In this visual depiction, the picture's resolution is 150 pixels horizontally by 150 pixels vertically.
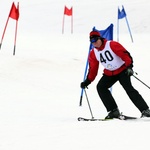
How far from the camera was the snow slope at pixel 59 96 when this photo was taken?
3.72 metres

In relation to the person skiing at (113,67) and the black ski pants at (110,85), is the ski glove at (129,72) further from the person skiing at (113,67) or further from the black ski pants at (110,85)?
the black ski pants at (110,85)

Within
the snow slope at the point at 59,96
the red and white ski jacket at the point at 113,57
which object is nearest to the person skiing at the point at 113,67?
the red and white ski jacket at the point at 113,57

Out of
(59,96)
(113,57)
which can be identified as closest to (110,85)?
(113,57)

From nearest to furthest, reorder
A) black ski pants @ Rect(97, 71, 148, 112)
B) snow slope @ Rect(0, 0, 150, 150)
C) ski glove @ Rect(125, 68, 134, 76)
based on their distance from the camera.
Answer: snow slope @ Rect(0, 0, 150, 150), ski glove @ Rect(125, 68, 134, 76), black ski pants @ Rect(97, 71, 148, 112)

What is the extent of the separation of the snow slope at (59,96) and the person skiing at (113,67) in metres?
0.62

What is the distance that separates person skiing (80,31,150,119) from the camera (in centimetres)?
515

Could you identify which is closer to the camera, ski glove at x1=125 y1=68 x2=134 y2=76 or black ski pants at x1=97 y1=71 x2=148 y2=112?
ski glove at x1=125 y1=68 x2=134 y2=76

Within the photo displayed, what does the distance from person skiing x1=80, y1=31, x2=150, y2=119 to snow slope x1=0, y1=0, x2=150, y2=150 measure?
0.62 meters

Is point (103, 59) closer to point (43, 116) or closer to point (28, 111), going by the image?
point (43, 116)

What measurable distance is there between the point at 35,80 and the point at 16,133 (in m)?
5.88

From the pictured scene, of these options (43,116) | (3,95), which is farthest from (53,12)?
(43,116)

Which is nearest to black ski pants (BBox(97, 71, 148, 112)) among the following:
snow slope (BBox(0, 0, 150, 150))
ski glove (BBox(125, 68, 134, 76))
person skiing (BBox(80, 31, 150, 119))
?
person skiing (BBox(80, 31, 150, 119))

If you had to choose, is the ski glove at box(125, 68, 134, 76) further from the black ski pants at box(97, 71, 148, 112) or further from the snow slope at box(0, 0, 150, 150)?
the snow slope at box(0, 0, 150, 150)

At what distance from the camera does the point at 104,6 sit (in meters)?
30.3
